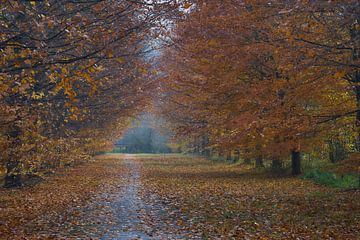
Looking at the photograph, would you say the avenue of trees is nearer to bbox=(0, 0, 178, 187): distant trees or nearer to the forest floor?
bbox=(0, 0, 178, 187): distant trees

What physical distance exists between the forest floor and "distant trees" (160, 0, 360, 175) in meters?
1.88

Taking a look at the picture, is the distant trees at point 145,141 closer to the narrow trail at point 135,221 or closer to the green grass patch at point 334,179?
the green grass patch at point 334,179

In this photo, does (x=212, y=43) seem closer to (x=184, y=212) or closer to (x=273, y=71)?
(x=273, y=71)

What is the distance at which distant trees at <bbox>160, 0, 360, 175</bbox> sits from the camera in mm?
9414

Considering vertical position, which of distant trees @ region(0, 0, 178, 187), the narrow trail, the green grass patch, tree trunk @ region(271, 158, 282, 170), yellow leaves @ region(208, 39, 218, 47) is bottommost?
the narrow trail

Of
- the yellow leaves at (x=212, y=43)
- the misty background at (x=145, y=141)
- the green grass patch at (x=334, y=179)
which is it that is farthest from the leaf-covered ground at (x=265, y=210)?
the misty background at (x=145, y=141)

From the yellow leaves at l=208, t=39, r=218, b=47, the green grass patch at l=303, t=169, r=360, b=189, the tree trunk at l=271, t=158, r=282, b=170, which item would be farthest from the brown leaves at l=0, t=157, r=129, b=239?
the tree trunk at l=271, t=158, r=282, b=170

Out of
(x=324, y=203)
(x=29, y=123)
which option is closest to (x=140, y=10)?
(x=29, y=123)

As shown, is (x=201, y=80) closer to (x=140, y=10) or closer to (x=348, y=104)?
(x=348, y=104)

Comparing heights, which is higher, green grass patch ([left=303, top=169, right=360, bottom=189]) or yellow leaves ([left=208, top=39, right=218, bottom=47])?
yellow leaves ([left=208, top=39, right=218, bottom=47])

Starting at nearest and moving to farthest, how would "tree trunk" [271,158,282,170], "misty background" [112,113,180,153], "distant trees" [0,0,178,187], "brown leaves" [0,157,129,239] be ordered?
"distant trees" [0,0,178,187]
"brown leaves" [0,157,129,239]
"tree trunk" [271,158,282,170]
"misty background" [112,113,180,153]

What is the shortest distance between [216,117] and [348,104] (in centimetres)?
778

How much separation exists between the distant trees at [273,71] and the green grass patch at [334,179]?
122 centimetres

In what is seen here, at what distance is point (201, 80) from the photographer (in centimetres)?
1983
